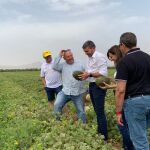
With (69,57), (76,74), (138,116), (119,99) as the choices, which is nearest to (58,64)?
(69,57)

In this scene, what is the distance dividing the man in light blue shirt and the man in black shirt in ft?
Result: 12.0

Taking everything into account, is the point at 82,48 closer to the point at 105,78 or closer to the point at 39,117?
the point at 105,78

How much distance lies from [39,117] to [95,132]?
2308 millimetres

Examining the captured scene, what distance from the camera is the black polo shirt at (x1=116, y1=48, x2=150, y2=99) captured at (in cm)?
705

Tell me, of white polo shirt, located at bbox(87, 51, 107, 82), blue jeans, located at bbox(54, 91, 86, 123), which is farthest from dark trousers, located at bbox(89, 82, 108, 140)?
blue jeans, located at bbox(54, 91, 86, 123)

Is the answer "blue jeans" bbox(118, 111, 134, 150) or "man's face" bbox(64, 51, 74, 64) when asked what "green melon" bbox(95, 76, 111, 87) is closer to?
"blue jeans" bbox(118, 111, 134, 150)

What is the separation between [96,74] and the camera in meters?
9.79

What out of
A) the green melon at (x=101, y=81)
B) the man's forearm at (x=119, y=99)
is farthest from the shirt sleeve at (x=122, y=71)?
the green melon at (x=101, y=81)

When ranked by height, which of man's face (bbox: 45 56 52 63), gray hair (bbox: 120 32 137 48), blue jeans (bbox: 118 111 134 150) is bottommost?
blue jeans (bbox: 118 111 134 150)

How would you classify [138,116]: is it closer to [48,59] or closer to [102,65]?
[102,65]

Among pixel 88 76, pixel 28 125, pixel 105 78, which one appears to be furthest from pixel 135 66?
pixel 28 125

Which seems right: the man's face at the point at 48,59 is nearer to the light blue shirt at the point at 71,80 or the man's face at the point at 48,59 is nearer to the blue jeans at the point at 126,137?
the light blue shirt at the point at 71,80

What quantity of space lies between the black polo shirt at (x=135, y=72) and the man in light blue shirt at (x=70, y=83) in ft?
12.2

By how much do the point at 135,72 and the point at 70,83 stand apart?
391cm
